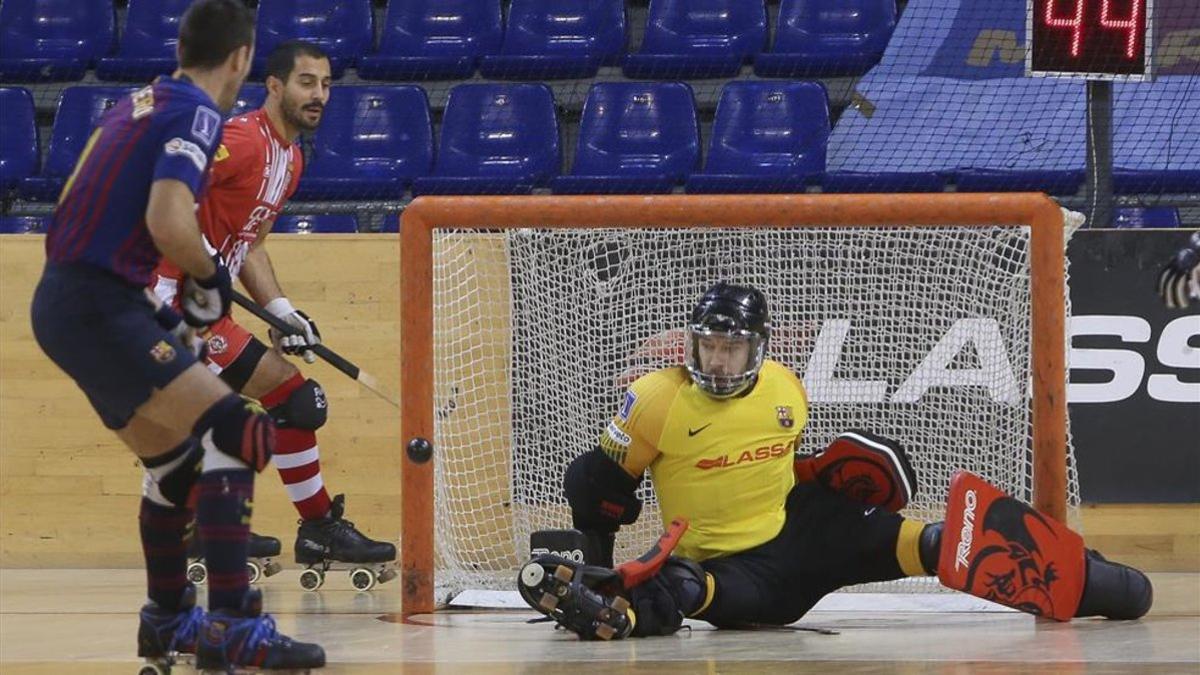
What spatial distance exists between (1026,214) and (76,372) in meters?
3.13

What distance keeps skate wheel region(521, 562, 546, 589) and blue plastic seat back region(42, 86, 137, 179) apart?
545 cm

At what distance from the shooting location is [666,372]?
17.8ft

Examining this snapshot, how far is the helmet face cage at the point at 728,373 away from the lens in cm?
519

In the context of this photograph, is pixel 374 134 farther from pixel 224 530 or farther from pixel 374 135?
pixel 224 530

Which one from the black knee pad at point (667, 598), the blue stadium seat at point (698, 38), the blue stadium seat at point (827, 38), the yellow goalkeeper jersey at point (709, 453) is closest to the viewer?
the black knee pad at point (667, 598)

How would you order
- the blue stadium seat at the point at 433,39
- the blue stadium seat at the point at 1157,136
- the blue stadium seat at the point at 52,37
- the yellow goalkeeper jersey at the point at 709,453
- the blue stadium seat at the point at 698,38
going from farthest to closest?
the blue stadium seat at the point at 52,37 < the blue stadium seat at the point at 433,39 < the blue stadium seat at the point at 698,38 < the blue stadium seat at the point at 1157,136 < the yellow goalkeeper jersey at the point at 709,453

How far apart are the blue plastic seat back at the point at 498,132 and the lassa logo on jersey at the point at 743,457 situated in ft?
12.7

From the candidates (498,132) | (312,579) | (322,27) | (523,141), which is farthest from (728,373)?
(322,27)

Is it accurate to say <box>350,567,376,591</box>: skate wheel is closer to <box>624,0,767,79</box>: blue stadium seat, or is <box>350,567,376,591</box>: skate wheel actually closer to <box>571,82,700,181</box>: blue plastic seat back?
<box>571,82,700,181</box>: blue plastic seat back

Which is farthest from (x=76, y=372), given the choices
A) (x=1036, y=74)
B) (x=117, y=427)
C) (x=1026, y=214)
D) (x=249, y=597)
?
(x=1036, y=74)

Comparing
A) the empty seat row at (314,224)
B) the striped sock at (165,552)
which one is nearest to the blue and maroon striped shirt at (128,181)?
the striped sock at (165,552)

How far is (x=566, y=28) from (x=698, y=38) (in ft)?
2.37

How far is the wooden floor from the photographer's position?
14.0 feet

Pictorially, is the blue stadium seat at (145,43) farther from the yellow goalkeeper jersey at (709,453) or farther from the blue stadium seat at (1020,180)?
the yellow goalkeeper jersey at (709,453)
